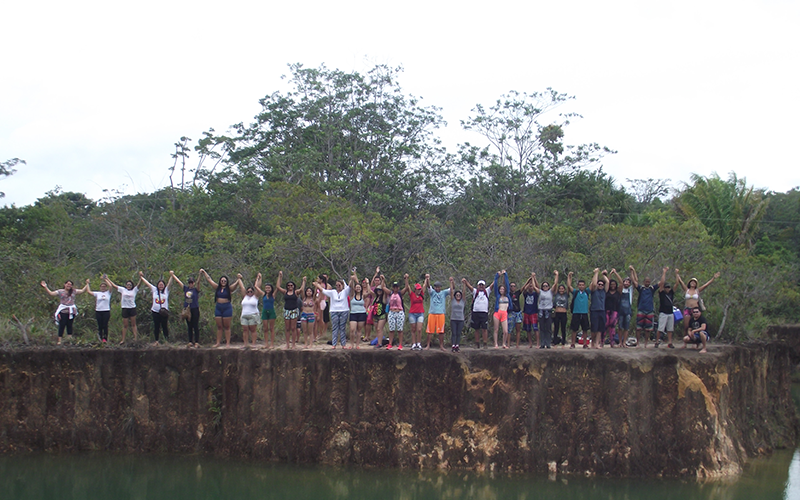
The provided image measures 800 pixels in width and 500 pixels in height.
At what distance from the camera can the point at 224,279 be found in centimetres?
1399

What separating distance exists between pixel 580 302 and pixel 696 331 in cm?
243

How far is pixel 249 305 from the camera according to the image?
1430 centimetres

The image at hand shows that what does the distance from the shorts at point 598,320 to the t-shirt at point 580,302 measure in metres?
0.17

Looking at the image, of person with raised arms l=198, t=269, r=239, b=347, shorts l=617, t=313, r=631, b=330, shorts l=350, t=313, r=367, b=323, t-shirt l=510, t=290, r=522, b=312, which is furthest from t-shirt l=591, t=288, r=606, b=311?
person with raised arms l=198, t=269, r=239, b=347

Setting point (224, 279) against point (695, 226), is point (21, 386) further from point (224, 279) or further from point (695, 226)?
point (695, 226)

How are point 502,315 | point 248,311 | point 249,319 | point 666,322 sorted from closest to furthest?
point 502,315 < point 666,322 < point 248,311 < point 249,319

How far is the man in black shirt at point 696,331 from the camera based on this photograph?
13727 mm

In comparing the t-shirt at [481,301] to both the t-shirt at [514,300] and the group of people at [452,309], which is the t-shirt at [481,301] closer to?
the group of people at [452,309]

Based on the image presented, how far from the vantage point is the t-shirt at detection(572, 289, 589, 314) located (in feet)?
45.9

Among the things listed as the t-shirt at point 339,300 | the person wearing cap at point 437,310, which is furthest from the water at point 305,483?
the t-shirt at point 339,300

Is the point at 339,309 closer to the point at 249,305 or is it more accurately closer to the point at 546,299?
the point at 249,305

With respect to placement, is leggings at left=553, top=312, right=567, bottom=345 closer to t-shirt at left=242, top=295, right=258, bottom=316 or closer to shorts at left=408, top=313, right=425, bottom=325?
shorts at left=408, top=313, right=425, bottom=325

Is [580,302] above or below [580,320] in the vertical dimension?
above

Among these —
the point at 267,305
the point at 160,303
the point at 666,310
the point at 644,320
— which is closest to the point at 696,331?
the point at 666,310
